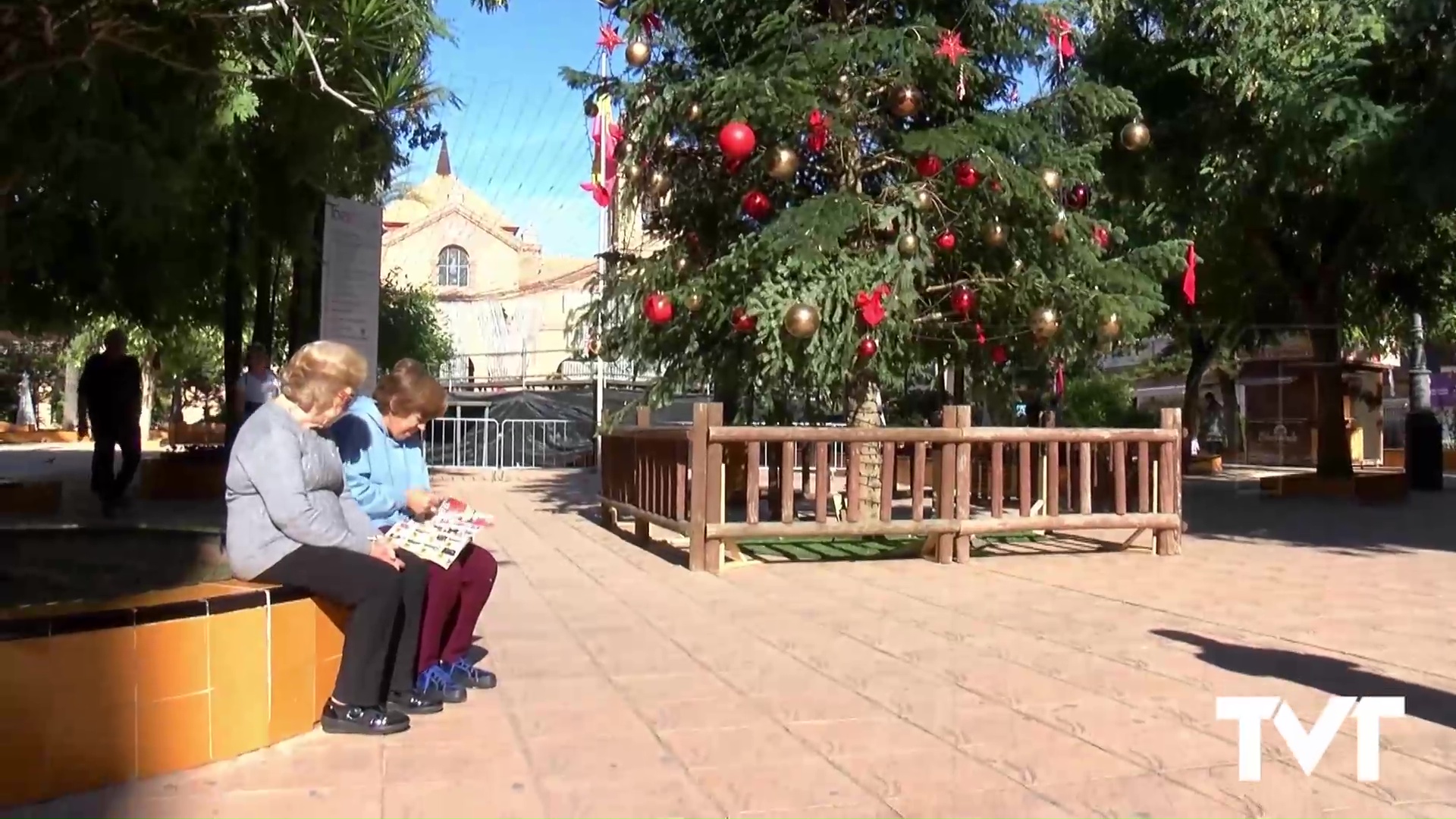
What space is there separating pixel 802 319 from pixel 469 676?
15.5 ft

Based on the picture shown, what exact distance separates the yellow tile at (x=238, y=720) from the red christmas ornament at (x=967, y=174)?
7.24m

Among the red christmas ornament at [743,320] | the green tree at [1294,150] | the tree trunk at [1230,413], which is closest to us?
the red christmas ornament at [743,320]

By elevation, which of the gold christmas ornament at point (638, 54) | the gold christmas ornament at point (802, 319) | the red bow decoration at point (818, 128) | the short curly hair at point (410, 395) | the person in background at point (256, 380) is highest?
the gold christmas ornament at point (638, 54)

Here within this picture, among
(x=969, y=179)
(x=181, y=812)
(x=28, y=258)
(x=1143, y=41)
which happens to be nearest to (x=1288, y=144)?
(x=1143, y=41)

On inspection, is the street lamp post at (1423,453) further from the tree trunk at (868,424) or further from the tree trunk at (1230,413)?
the tree trunk at (1230,413)

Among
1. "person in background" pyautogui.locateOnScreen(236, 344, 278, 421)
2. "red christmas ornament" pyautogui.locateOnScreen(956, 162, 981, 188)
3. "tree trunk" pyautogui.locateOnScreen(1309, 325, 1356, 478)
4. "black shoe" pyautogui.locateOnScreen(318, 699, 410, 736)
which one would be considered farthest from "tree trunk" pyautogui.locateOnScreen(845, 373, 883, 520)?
"tree trunk" pyautogui.locateOnScreen(1309, 325, 1356, 478)

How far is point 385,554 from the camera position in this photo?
465 centimetres

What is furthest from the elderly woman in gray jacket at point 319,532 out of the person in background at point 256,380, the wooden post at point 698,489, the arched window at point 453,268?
the arched window at point 453,268

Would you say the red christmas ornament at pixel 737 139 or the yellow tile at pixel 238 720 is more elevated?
the red christmas ornament at pixel 737 139

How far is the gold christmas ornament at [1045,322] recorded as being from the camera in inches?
406

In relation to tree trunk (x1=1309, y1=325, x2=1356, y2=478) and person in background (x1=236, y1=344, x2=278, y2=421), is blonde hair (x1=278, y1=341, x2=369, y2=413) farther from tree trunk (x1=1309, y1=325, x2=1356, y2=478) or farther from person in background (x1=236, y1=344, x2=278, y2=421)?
tree trunk (x1=1309, y1=325, x2=1356, y2=478)

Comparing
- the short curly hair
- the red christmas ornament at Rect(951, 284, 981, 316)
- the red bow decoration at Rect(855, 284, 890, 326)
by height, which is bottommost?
the short curly hair

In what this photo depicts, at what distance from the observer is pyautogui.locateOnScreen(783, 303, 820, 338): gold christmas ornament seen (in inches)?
373

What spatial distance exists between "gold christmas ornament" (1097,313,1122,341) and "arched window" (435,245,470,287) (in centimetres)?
5243
